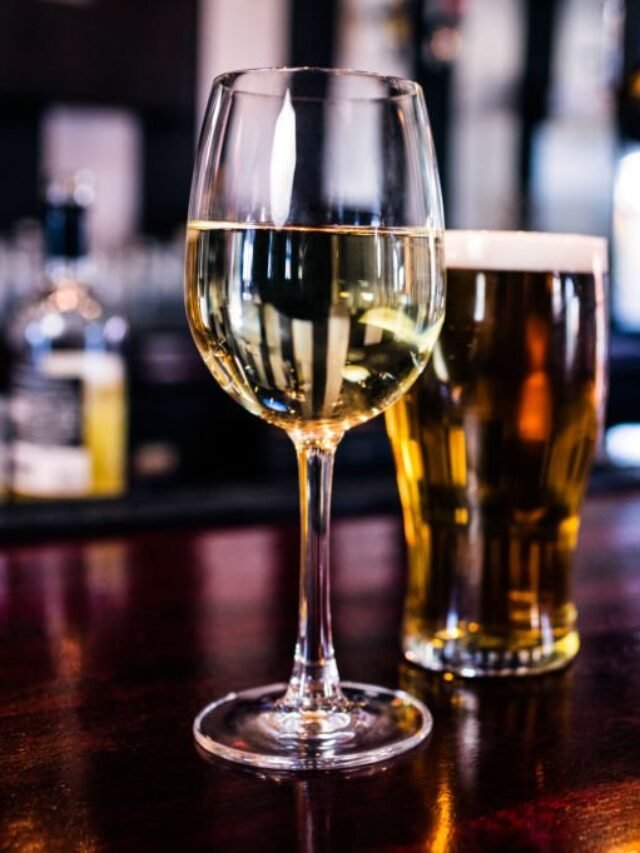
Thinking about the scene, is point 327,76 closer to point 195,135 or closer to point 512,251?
point 512,251

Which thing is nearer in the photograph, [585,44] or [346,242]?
[346,242]

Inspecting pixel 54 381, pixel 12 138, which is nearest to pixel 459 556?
pixel 54 381

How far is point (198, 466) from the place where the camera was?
3.23m

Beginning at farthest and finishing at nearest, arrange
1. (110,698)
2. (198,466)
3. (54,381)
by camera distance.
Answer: (198,466)
(54,381)
(110,698)

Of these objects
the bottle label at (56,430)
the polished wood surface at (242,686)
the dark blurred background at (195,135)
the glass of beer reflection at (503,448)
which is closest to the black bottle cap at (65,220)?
the bottle label at (56,430)

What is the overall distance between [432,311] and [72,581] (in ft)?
1.06

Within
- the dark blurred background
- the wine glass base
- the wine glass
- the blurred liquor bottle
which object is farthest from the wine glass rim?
the dark blurred background

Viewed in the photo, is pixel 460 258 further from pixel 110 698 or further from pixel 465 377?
pixel 110 698

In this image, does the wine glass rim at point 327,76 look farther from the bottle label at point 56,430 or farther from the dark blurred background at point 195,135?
the dark blurred background at point 195,135

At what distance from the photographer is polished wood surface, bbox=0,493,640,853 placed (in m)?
0.40

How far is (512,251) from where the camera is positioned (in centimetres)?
58

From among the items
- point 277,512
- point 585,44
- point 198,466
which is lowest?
point 198,466

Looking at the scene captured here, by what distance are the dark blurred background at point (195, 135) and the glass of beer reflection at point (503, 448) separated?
1991 mm

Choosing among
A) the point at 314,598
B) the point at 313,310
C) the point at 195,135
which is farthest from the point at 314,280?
the point at 195,135
